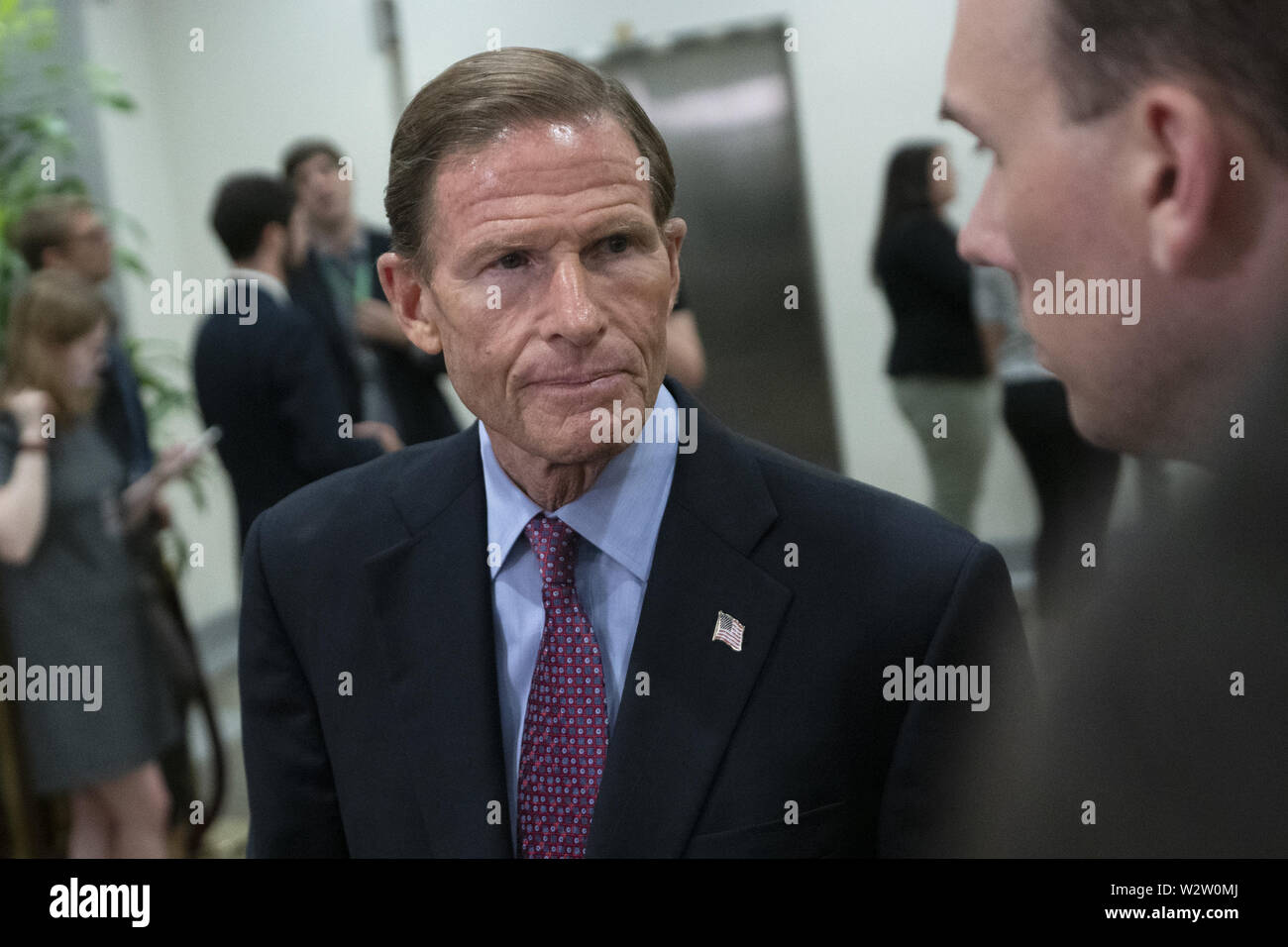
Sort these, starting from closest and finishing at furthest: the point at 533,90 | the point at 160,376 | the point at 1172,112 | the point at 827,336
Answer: the point at 1172,112
the point at 533,90
the point at 827,336
the point at 160,376

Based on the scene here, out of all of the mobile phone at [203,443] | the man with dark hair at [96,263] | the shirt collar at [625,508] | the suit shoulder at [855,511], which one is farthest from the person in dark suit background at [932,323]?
the man with dark hair at [96,263]

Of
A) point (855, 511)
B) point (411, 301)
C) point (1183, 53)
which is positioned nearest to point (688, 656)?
point (855, 511)

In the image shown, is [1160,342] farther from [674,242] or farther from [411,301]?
[411,301]

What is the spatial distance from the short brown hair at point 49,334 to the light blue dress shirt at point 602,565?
49.8 inches

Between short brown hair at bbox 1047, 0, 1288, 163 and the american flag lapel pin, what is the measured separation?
61cm

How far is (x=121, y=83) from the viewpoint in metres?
2.38

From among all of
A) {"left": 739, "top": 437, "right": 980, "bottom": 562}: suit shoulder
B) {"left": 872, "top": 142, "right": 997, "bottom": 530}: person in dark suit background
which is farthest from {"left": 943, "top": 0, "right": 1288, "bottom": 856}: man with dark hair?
{"left": 872, "top": 142, "right": 997, "bottom": 530}: person in dark suit background

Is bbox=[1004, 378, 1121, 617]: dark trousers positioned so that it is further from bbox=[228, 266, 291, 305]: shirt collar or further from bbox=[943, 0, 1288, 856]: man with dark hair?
bbox=[228, 266, 291, 305]: shirt collar

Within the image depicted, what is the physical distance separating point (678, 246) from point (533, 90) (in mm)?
246

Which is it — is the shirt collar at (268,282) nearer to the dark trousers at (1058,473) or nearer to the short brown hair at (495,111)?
the short brown hair at (495,111)

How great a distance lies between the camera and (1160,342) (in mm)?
685
